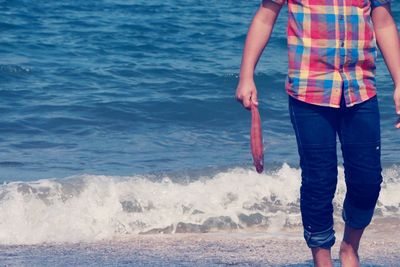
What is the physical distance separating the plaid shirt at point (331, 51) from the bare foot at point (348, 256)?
771mm

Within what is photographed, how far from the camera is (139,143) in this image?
8469 mm

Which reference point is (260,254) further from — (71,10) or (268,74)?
(71,10)

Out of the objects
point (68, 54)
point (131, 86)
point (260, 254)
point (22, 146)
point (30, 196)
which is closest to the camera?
point (260, 254)

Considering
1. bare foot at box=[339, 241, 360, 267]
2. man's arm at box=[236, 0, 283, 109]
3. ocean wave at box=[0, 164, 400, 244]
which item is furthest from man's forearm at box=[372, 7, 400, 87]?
ocean wave at box=[0, 164, 400, 244]

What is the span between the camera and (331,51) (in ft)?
11.9

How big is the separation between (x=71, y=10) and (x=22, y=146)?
337 inches

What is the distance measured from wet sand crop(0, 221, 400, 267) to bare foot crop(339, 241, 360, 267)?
48 cm

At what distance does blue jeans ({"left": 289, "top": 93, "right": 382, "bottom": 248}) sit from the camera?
3.68 m

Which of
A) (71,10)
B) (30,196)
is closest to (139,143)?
(30,196)

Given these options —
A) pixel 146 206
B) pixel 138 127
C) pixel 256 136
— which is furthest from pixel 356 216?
pixel 138 127

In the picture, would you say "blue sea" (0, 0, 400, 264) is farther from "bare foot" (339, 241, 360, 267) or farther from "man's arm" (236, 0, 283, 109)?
"man's arm" (236, 0, 283, 109)

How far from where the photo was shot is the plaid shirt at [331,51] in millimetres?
3625

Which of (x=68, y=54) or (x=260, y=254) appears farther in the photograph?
(x=68, y=54)

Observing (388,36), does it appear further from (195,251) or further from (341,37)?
(195,251)
